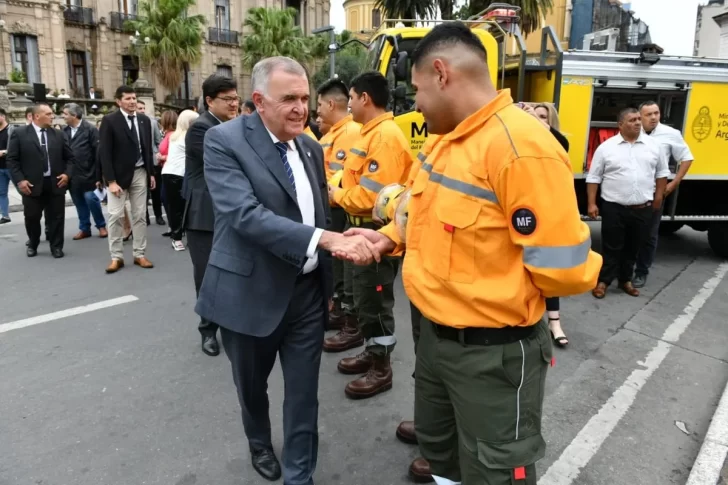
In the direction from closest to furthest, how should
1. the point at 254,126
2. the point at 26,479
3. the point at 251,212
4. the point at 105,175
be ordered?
the point at 251,212 < the point at 254,126 < the point at 26,479 < the point at 105,175

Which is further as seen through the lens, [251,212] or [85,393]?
[85,393]

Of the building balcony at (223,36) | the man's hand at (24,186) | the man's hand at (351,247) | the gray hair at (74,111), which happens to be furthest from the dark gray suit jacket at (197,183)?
the building balcony at (223,36)

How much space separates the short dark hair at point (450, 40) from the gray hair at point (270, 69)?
0.66 meters

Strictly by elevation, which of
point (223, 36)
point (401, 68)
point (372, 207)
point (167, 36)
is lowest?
point (372, 207)

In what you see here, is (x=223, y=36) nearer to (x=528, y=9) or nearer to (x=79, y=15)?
(x=79, y=15)

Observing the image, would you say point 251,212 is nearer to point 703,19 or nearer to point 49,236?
point 49,236

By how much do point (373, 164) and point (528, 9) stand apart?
19.2 m

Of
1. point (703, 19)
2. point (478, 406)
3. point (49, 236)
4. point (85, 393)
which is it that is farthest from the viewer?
point (703, 19)

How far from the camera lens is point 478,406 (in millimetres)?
1774

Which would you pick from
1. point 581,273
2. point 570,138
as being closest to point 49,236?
point 570,138

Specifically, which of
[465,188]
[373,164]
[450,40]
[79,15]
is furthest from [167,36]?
[465,188]

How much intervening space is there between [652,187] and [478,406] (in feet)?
15.2

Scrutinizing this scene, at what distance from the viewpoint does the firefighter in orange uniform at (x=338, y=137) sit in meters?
4.35

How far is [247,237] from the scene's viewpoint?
2.21 m
